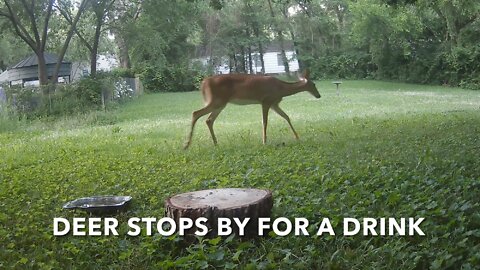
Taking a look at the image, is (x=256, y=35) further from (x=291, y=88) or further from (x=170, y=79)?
(x=291, y=88)

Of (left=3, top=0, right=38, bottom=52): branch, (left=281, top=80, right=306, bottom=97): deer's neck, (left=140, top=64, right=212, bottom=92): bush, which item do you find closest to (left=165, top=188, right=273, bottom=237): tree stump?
(left=281, top=80, right=306, bottom=97): deer's neck

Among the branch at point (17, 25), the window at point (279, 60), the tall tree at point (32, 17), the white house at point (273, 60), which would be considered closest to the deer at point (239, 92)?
the branch at point (17, 25)

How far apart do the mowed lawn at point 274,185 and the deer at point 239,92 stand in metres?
0.49

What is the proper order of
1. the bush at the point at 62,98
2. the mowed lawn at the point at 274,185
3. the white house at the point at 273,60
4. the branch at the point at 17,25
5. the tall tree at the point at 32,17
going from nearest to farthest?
the mowed lawn at the point at 274,185, the bush at the point at 62,98, the branch at the point at 17,25, the tall tree at the point at 32,17, the white house at the point at 273,60

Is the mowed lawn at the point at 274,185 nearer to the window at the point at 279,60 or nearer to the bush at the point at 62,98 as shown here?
the bush at the point at 62,98

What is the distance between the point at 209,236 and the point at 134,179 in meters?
2.50

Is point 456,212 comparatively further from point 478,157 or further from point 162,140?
point 162,140

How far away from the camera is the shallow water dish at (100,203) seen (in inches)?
187

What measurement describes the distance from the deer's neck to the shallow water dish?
15.0ft

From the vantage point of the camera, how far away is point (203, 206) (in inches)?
151

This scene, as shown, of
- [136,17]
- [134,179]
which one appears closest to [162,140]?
[134,179]

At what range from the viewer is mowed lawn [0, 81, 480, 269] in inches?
139

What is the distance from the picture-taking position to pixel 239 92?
28.9 feet

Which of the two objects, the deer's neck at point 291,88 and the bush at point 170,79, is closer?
the deer's neck at point 291,88
